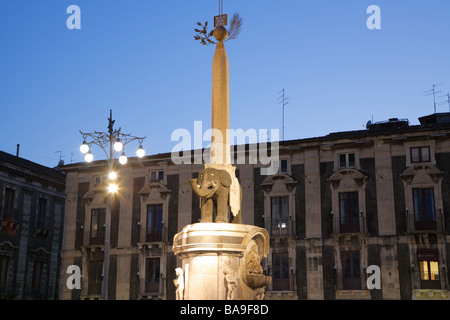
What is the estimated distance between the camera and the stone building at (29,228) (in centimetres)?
4078

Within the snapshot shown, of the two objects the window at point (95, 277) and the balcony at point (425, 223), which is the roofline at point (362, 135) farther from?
the window at point (95, 277)

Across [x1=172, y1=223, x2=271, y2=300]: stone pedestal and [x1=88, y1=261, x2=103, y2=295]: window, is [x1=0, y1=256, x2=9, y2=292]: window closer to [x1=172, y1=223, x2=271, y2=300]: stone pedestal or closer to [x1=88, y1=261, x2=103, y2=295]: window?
[x1=88, y1=261, x2=103, y2=295]: window

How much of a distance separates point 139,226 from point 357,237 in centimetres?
1404

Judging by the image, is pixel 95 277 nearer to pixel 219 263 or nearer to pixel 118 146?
pixel 118 146

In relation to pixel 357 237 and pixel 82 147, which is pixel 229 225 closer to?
pixel 82 147

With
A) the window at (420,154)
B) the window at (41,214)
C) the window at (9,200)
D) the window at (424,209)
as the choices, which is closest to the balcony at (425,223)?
the window at (424,209)

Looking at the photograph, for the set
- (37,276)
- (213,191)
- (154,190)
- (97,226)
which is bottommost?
(37,276)

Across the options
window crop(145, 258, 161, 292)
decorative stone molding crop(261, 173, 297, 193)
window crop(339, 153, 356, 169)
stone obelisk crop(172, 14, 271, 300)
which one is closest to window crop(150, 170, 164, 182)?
window crop(145, 258, 161, 292)

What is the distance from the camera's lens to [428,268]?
33125 mm

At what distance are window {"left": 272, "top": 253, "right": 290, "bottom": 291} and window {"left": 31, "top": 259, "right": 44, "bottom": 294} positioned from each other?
18.0 m

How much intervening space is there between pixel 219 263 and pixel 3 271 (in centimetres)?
3046

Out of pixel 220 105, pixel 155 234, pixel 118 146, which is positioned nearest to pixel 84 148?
pixel 118 146
